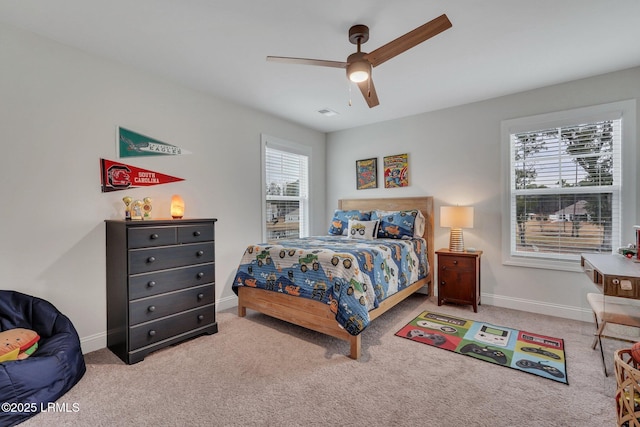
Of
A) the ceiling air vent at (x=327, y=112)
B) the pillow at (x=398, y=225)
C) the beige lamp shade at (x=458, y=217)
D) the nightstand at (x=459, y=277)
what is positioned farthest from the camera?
the ceiling air vent at (x=327, y=112)

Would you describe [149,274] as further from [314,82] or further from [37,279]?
[314,82]

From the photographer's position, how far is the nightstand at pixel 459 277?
3271 mm

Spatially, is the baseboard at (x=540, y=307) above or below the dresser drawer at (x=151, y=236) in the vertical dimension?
below

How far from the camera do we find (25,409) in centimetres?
164

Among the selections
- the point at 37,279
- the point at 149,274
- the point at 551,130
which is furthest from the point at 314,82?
the point at 37,279

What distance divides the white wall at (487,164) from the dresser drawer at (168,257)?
272 centimetres

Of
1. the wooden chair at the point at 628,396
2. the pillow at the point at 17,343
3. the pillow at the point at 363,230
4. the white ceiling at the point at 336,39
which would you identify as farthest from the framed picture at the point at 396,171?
the pillow at the point at 17,343

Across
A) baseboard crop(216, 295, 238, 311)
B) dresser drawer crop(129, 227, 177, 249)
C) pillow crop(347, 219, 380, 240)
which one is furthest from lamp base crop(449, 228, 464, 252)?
dresser drawer crop(129, 227, 177, 249)

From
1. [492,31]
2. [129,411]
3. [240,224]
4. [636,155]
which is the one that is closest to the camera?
[129,411]

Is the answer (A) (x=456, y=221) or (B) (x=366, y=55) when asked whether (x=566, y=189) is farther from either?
(B) (x=366, y=55)

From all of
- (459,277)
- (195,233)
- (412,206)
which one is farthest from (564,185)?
(195,233)

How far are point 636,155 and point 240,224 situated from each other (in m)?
4.15

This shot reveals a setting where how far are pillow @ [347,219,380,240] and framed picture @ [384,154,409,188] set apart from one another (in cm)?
84

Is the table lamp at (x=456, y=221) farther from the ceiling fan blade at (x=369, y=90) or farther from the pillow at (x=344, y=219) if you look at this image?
the ceiling fan blade at (x=369, y=90)
